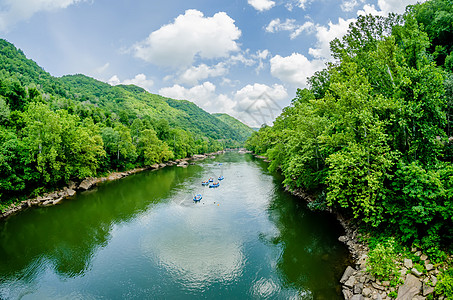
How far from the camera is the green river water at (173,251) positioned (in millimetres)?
13195

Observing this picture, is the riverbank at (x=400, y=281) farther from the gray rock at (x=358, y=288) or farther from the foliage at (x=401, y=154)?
the foliage at (x=401, y=154)

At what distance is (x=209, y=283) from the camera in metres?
13.6

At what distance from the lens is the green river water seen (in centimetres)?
1320

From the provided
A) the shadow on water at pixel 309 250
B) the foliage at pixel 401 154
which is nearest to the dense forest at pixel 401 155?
the foliage at pixel 401 154

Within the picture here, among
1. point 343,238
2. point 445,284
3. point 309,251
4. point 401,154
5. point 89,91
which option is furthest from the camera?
point 89,91

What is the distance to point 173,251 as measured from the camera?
17.5 m

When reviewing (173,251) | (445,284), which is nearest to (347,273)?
(445,284)

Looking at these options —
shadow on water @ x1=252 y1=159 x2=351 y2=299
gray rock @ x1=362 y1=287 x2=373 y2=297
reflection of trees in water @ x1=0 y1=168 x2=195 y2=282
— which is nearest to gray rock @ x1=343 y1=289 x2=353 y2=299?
shadow on water @ x1=252 y1=159 x2=351 y2=299

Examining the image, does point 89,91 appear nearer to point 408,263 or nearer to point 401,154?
point 401,154

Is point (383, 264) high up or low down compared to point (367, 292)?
up

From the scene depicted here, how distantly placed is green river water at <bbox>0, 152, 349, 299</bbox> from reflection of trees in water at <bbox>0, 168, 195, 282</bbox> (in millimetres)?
86

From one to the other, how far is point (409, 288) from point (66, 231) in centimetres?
2647

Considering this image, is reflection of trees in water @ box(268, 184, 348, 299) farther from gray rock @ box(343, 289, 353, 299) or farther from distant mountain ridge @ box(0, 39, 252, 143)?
distant mountain ridge @ box(0, 39, 252, 143)

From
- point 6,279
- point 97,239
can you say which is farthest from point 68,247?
point 6,279
